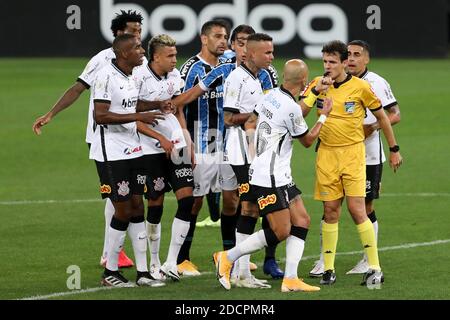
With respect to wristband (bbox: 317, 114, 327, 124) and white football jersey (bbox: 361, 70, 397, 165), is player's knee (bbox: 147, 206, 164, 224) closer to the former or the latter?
wristband (bbox: 317, 114, 327, 124)

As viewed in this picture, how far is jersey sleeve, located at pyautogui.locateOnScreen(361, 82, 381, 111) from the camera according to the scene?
10.9 m

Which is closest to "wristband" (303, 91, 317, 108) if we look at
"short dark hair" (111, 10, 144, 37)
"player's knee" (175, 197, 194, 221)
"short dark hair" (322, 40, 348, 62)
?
"short dark hair" (322, 40, 348, 62)

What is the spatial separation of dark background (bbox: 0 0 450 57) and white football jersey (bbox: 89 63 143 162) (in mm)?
24240

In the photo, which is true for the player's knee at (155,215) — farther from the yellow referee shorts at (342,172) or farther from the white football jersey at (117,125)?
the yellow referee shorts at (342,172)

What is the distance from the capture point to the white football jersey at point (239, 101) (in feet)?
36.6

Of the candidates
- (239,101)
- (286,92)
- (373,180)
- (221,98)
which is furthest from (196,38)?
(286,92)

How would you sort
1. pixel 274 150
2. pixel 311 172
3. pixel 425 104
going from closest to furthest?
pixel 274 150 → pixel 311 172 → pixel 425 104

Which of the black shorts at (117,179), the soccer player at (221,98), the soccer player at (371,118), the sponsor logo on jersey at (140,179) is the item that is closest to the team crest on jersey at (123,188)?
the black shorts at (117,179)

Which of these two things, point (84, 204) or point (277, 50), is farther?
point (277, 50)

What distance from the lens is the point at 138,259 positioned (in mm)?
10984

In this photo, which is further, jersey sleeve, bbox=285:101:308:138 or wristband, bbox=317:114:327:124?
wristband, bbox=317:114:327:124

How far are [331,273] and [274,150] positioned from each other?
→ 1.31 m
